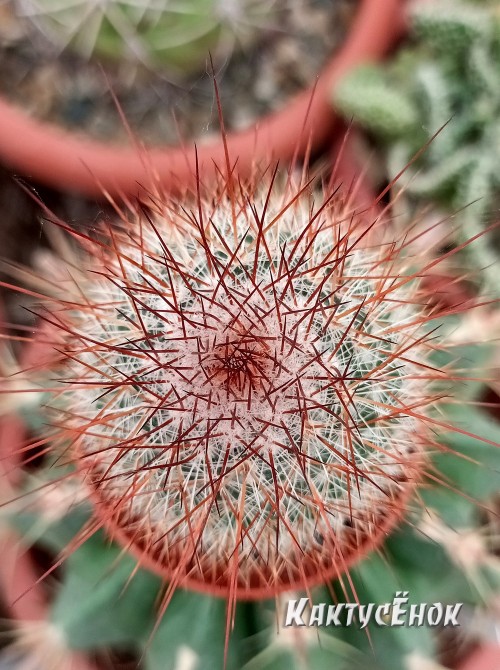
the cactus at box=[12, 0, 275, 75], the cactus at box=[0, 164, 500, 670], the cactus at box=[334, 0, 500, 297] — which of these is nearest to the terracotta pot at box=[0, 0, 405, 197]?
the cactus at box=[334, 0, 500, 297]

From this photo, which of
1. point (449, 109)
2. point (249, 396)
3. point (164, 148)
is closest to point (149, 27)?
point (164, 148)

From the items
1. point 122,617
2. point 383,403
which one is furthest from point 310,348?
point 122,617

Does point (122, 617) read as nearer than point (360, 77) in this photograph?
Answer: Yes

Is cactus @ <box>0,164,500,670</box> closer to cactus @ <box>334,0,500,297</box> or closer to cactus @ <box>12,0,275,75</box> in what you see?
cactus @ <box>334,0,500,297</box>

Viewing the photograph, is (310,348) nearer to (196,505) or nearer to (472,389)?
(196,505)

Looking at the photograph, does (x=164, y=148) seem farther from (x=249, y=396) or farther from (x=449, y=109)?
(x=249, y=396)

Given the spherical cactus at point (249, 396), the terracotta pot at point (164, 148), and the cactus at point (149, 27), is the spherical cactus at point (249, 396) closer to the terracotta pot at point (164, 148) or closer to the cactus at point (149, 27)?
the terracotta pot at point (164, 148)
